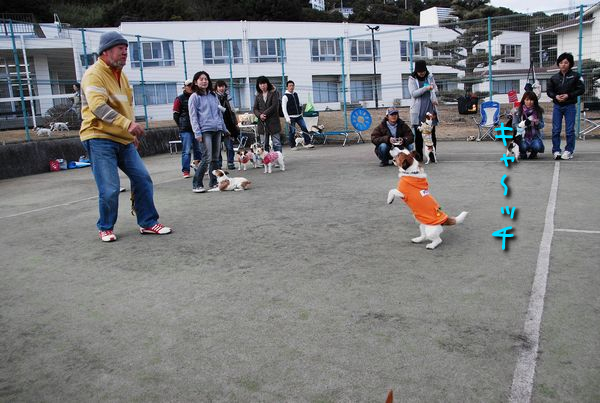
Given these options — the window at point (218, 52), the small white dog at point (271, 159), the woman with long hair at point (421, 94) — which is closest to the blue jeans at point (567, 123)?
the woman with long hair at point (421, 94)

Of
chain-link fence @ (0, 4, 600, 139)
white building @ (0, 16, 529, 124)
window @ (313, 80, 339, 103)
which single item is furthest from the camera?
window @ (313, 80, 339, 103)

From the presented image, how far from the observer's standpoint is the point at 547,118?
19.4 metres

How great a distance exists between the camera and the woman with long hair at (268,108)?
10953 millimetres

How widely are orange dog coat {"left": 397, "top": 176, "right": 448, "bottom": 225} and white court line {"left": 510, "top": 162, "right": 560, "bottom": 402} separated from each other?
0.92 meters

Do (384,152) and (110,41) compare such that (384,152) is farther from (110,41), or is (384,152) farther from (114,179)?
(110,41)

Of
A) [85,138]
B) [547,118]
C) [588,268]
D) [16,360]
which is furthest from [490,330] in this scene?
[547,118]

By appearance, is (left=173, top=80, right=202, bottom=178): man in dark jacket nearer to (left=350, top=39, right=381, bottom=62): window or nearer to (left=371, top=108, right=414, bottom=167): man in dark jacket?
(left=371, top=108, right=414, bottom=167): man in dark jacket

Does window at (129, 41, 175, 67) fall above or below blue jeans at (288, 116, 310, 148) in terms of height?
above

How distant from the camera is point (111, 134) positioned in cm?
529

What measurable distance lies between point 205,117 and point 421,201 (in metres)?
4.30

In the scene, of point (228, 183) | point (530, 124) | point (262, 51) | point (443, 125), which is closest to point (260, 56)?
point (262, 51)

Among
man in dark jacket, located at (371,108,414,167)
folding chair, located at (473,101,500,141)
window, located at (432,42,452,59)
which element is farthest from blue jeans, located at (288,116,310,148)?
window, located at (432,42,452,59)

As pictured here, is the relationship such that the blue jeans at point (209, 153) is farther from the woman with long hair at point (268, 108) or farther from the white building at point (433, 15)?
the white building at point (433, 15)

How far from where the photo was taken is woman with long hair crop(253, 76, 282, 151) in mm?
10953
